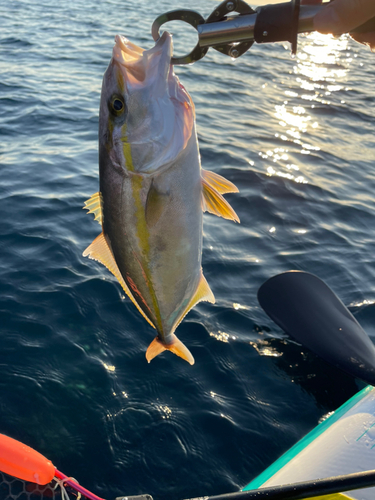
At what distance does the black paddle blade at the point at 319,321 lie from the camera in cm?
481

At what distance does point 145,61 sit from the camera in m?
2.08

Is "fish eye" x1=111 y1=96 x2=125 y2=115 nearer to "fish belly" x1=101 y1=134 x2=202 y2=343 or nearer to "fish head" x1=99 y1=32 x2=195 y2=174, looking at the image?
"fish head" x1=99 y1=32 x2=195 y2=174

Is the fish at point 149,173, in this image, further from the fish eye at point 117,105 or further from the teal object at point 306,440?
the teal object at point 306,440

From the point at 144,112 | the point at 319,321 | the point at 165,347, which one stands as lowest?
the point at 319,321

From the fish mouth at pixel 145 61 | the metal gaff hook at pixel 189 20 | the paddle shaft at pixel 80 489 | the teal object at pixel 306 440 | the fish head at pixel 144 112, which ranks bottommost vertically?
the teal object at pixel 306 440

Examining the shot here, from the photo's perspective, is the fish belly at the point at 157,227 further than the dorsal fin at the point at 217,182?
No

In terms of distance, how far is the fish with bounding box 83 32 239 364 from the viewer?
6.86ft

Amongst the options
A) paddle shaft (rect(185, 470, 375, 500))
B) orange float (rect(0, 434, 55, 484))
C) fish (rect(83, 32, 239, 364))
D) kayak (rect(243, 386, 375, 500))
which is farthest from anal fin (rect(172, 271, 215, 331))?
kayak (rect(243, 386, 375, 500))

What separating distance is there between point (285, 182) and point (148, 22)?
16381 millimetres

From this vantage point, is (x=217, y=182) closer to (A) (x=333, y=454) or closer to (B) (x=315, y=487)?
(B) (x=315, y=487)

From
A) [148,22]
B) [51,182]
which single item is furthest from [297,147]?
[148,22]

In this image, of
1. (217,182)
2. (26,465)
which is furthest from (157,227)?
(26,465)

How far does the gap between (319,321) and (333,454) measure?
1.59 metres

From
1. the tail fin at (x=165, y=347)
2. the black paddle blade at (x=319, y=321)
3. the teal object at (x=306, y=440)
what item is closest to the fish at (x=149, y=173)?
the tail fin at (x=165, y=347)
